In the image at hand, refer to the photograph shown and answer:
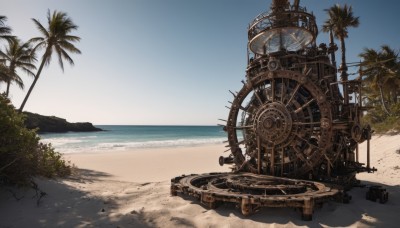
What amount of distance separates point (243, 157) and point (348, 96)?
4.86m

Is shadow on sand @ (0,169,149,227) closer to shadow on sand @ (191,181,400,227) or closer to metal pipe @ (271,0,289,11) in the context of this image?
shadow on sand @ (191,181,400,227)

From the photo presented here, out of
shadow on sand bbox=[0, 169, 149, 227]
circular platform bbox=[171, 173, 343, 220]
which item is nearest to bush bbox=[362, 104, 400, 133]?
circular platform bbox=[171, 173, 343, 220]

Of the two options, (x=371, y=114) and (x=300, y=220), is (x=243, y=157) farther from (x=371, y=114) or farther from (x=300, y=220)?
(x=371, y=114)

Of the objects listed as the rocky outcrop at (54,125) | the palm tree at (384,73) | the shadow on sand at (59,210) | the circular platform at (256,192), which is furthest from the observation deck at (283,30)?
the rocky outcrop at (54,125)

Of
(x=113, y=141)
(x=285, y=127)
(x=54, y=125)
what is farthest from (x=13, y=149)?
(x=54, y=125)

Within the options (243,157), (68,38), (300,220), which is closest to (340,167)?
(243,157)

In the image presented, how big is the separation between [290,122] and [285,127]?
250mm

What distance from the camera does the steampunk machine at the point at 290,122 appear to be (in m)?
8.80

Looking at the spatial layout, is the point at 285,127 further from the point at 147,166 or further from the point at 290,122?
the point at 147,166

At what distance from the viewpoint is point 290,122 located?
30.9 ft

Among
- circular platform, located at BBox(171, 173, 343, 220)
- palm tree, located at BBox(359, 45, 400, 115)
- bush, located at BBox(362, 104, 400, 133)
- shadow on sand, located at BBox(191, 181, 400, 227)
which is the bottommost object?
shadow on sand, located at BBox(191, 181, 400, 227)

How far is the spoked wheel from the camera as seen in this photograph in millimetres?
9148

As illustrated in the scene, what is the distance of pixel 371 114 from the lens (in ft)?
124

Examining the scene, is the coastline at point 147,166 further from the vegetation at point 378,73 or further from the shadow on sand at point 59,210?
the vegetation at point 378,73
